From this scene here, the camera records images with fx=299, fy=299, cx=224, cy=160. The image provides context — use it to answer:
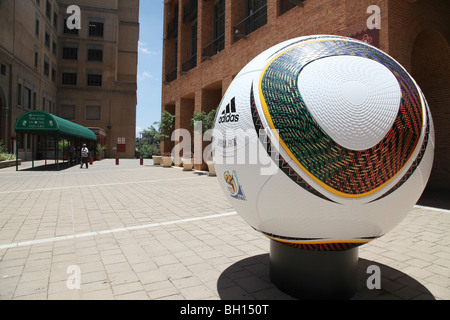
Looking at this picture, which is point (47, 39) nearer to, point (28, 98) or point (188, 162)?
point (28, 98)

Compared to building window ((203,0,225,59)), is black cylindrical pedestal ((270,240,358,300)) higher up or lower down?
lower down

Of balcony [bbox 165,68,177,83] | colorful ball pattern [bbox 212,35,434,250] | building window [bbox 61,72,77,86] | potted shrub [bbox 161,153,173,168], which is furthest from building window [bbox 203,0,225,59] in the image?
building window [bbox 61,72,77,86]

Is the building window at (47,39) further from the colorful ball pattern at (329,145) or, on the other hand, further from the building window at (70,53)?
the colorful ball pattern at (329,145)

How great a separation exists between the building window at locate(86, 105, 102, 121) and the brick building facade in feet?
91.9

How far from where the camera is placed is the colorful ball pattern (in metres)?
2.36

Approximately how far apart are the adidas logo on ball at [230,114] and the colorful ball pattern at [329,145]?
0.03 metres

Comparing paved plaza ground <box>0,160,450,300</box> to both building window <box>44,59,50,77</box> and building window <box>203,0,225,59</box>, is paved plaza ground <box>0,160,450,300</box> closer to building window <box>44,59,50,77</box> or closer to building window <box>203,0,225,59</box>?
building window <box>203,0,225,59</box>

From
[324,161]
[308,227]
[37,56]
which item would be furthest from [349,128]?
[37,56]

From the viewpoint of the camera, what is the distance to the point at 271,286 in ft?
10.3

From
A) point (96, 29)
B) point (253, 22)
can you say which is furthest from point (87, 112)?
point (253, 22)

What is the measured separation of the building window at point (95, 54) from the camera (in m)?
45.1

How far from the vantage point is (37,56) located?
117ft

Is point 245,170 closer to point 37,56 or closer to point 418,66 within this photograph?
point 418,66

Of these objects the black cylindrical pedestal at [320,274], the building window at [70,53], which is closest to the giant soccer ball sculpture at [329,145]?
the black cylindrical pedestal at [320,274]
